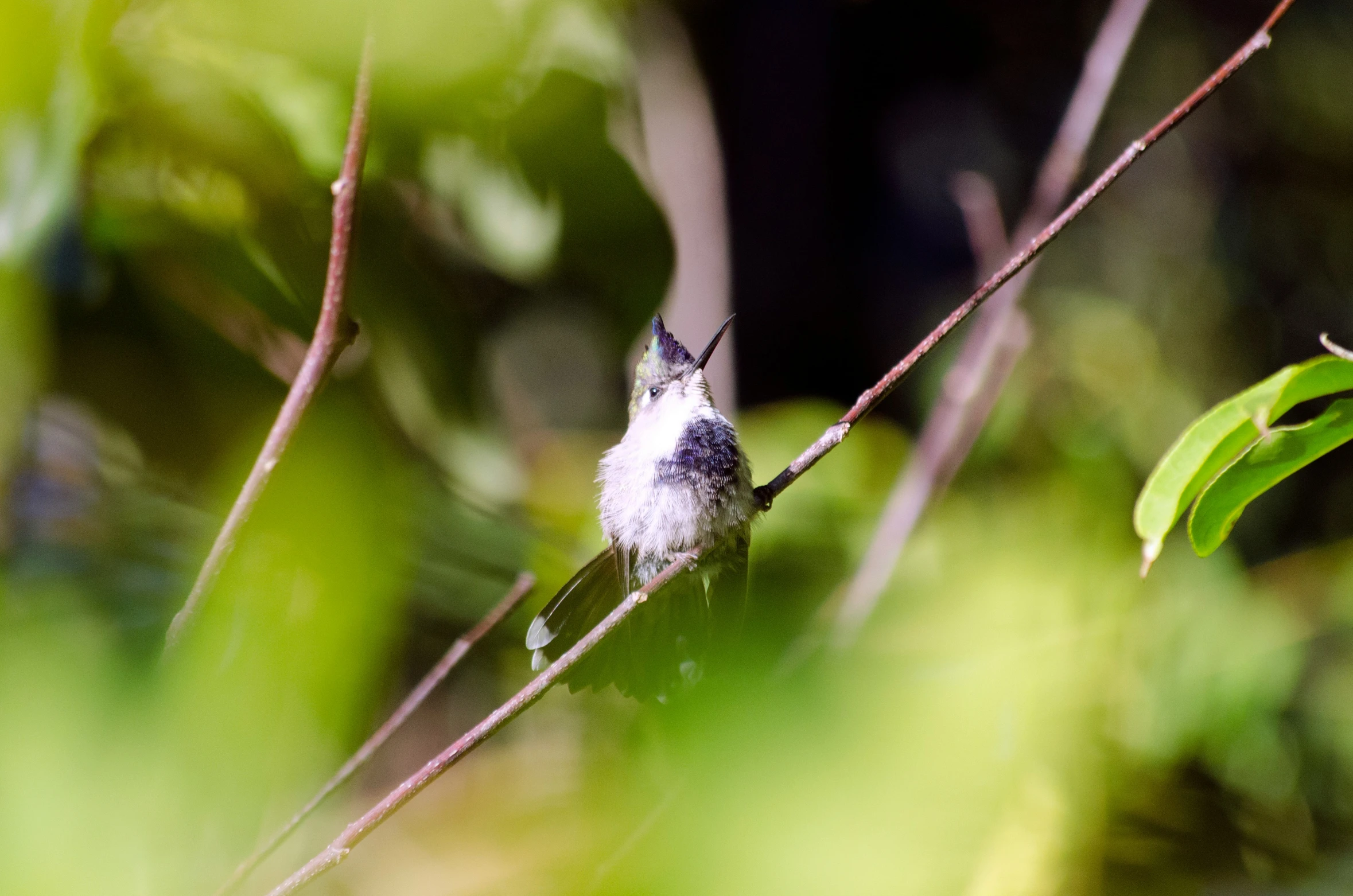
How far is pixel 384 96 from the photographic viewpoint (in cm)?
152

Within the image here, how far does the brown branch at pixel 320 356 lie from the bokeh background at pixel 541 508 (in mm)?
101

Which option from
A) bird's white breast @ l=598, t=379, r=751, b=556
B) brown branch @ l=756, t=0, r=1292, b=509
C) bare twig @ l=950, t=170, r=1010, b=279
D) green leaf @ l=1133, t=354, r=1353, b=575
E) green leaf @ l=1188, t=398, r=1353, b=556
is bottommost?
green leaf @ l=1188, t=398, r=1353, b=556

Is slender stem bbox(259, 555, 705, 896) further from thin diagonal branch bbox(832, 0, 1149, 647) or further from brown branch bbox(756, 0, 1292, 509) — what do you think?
thin diagonal branch bbox(832, 0, 1149, 647)

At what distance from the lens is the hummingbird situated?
1378 mm

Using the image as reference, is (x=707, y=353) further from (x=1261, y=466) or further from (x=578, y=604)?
(x=1261, y=466)

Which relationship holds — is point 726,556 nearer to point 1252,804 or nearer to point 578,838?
point 578,838

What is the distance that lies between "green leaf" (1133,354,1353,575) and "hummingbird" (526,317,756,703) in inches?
22.4

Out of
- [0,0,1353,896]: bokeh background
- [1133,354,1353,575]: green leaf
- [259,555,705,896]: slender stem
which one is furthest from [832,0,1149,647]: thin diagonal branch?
[259,555,705,896]: slender stem

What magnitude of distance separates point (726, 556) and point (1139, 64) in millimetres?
3006

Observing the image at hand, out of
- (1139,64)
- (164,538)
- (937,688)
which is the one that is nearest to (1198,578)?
(937,688)

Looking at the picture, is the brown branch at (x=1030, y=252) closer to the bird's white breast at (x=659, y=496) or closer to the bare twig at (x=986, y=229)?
the bird's white breast at (x=659, y=496)

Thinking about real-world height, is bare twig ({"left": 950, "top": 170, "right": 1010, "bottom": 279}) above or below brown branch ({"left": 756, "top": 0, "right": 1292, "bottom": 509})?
above

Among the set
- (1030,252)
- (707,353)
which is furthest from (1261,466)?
(707,353)

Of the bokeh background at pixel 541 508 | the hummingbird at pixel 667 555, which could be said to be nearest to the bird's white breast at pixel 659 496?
the hummingbird at pixel 667 555
